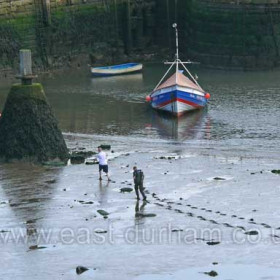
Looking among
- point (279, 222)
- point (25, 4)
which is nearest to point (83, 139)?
point (279, 222)

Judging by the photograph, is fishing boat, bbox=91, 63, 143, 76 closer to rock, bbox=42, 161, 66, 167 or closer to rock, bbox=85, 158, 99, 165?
rock, bbox=85, 158, 99, 165

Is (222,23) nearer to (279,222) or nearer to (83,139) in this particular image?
(83,139)

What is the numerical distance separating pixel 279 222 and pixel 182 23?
151ft

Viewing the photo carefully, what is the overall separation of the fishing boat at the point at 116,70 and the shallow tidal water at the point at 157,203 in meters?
13.7

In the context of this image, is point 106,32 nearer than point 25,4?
Answer: No

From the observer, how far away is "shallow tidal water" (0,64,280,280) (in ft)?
102

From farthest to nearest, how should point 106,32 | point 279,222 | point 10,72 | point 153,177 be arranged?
point 106,32 < point 10,72 < point 153,177 < point 279,222

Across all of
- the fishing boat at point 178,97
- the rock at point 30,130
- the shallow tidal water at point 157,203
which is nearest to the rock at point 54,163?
the rock at point 30,130

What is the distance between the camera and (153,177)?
4138 cm

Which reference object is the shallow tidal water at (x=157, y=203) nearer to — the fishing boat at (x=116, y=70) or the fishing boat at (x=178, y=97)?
the fishing boat at (x=178, y=97)

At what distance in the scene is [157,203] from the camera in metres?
37.1

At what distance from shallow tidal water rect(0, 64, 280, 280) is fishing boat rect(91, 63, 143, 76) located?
13687 mm

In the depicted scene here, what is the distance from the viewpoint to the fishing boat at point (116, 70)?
72.9m

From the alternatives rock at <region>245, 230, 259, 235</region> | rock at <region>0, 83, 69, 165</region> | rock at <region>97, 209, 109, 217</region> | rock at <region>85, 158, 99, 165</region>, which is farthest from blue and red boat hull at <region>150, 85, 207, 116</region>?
rock at <region>245, 230, 259, 235</region>
